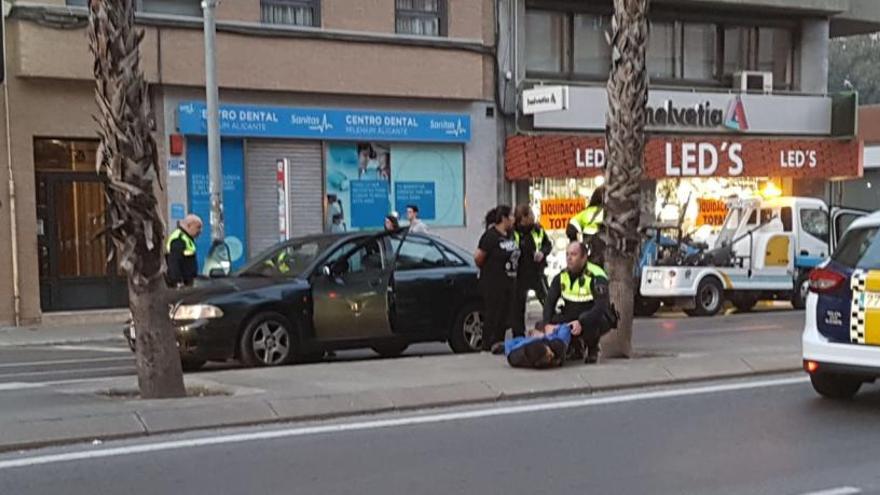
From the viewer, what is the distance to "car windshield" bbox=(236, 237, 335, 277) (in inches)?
454

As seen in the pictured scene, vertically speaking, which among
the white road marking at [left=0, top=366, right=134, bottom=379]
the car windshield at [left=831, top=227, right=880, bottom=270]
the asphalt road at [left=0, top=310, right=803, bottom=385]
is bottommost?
the asphalt road at [left=0, top=310, right=803, bottom=385]

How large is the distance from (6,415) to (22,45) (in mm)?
10718

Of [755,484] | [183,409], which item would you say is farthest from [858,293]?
[183,409]

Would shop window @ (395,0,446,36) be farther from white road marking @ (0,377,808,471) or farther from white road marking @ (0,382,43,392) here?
white road marking @ (0,377,808,471)

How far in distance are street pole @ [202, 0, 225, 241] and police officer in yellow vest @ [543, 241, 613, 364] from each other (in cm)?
750

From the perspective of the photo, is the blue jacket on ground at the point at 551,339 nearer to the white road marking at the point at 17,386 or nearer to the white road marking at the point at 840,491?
the white road marking at the point at 840,491

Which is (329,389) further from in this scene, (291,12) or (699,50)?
(699,50)

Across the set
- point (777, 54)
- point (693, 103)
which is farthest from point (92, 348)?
point (777, 54)

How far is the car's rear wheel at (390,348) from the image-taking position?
11.9m

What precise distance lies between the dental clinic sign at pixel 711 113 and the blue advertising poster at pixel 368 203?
4036 millimetres

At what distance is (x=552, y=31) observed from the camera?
76.7 ft

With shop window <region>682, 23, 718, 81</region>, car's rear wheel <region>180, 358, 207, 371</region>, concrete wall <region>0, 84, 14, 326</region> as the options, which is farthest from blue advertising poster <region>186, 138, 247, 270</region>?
shop window <region>682, 23, 718, 81</region>

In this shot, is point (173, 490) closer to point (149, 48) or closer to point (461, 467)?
point (461, 467)

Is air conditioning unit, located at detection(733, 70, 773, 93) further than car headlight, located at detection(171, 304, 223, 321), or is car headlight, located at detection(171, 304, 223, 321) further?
air conditioning unit, located at detection(733, 70, 773, 93)
